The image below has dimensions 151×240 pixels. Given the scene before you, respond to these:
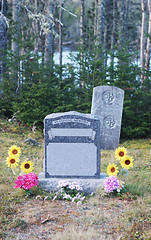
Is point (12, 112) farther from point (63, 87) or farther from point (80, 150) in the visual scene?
point (80, 150)

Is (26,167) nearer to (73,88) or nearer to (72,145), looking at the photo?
(72,145)

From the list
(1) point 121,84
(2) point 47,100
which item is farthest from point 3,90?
(1) point 121,84

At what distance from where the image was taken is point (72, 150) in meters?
5.30

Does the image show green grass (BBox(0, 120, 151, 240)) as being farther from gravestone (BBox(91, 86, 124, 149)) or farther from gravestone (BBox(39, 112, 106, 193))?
gravestone (BBox(91, 86, 124, 149))

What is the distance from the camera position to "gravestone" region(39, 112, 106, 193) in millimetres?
5227

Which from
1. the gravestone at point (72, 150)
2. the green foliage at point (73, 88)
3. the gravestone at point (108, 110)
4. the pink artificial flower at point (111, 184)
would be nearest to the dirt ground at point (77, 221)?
the pink artificial flower at point (111, 184)

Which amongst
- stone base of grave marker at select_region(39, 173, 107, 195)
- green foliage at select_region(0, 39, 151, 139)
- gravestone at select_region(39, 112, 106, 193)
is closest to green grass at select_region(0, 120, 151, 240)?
stone base of grave marker at select_region(39, 173, 107, 195)

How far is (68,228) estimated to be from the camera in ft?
12.7

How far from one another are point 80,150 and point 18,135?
5.39 m

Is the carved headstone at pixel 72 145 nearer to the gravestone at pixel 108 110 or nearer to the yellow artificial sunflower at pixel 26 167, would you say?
the yellow artificial sunflower at pixel 26 167

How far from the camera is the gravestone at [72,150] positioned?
5227 mm

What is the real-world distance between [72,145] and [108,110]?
4447 mm

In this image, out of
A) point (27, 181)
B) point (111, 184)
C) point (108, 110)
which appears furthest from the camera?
point (108, 110)

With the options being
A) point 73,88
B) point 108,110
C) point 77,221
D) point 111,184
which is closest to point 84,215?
point 77,221
